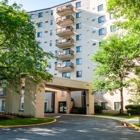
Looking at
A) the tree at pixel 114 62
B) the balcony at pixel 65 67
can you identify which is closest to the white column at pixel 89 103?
the tree at pixel 114 62

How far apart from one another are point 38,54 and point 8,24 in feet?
13.0

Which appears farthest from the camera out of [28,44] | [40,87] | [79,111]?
[79,111]

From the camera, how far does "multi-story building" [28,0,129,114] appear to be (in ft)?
109

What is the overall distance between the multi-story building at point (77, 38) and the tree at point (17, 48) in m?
14.6

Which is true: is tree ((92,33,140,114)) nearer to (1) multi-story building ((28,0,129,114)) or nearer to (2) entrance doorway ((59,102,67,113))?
(1) multi-story building ((28,0,129,114))

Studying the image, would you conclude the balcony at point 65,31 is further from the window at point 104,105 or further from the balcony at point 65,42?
the window at point 104,105

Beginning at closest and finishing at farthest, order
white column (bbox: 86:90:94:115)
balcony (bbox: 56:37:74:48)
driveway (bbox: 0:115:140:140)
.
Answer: driveway (bbox: 0:115:140:140) → white column (bbox: 86:90:94:115) → balcony (bbox: 56:37:74:48)

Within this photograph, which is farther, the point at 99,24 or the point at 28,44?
the point at 99,24

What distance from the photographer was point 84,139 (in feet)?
26.7

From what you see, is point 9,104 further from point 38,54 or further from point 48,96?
point 48,96

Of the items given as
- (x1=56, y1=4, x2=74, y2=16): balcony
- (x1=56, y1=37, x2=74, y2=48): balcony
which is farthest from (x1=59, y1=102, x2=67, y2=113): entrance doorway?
(x1=56, y1=4, x2=74, y2=16): balcony

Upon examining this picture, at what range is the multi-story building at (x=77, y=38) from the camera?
1309 inches

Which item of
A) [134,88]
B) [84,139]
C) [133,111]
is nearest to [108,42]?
[134,88]

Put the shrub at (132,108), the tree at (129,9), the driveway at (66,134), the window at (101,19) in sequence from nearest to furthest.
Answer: the driveway at (66,134), the tree at (129,9), the shrub at (132,108), the window at (101,19)
